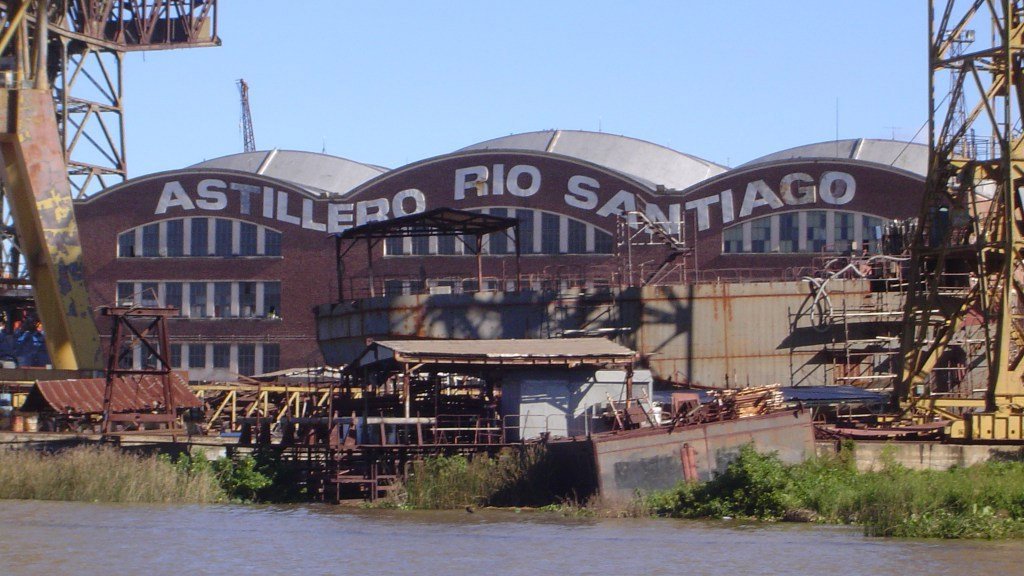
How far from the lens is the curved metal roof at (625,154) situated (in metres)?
79.1

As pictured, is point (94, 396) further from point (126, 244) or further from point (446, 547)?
point (126, 244)

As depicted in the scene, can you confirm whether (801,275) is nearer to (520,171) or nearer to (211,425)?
(520,171)

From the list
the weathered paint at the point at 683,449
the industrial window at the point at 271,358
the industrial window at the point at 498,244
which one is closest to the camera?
the weathered paint at the point at 683,449

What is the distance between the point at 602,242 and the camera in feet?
215

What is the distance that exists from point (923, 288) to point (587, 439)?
16.1 m

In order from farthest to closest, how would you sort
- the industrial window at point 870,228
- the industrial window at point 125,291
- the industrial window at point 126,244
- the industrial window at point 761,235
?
the industrial window at point 126,244, the industrial window at point 125,291, the industrial window at point 761,235, the industrial window at point 870,228

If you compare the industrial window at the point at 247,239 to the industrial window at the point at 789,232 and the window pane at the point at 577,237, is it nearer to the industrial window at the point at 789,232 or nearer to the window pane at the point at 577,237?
the window pane at the point at 577,237

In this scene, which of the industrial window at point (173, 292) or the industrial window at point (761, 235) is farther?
the industrial window at point (173, 292)

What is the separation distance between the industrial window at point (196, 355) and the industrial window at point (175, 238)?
4.30m

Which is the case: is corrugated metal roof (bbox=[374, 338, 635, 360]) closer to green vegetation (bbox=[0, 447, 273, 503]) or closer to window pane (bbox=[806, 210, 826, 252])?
green vegetation (bbox=[0, 447, 273, 503])

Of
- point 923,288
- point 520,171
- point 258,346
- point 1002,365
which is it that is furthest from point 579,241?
point 1002,365

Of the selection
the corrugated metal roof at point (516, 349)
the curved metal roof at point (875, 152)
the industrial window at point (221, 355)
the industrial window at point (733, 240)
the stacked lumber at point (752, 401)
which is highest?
the curved metal roof at point (875, 152)

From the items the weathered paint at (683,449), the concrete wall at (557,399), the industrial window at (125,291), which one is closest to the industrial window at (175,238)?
the industrial window at (125,291)

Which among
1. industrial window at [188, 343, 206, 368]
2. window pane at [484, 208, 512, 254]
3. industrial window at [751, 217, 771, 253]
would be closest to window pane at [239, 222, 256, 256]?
industrial window at [188, 343, 206, 368]
